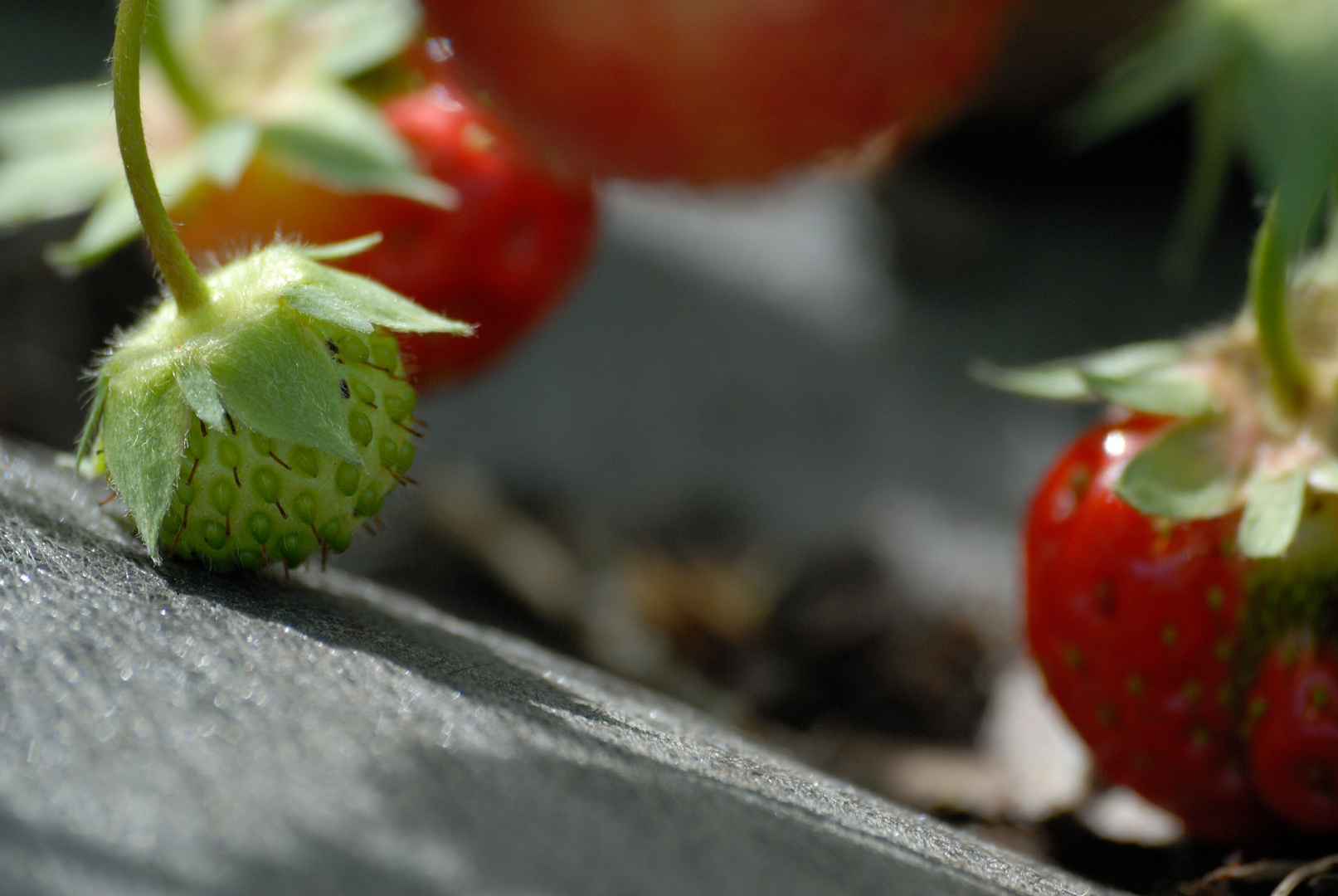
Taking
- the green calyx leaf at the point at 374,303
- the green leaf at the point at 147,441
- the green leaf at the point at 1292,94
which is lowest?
the green leaf at the point at 147,441

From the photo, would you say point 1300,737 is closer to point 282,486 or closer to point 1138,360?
point 1138,360

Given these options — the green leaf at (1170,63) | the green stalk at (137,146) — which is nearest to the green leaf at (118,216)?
the green stalk at (137,146)

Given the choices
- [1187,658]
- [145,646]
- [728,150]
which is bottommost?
[145,646]

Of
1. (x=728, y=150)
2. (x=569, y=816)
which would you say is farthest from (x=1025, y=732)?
(x=569, y=816)

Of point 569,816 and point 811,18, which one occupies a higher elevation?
point 811,18

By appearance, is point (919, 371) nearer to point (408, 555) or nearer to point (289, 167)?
point (408, 555)

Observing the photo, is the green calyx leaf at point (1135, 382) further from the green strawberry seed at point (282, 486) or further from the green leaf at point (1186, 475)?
the green strawberry seed at point (282, 486)
